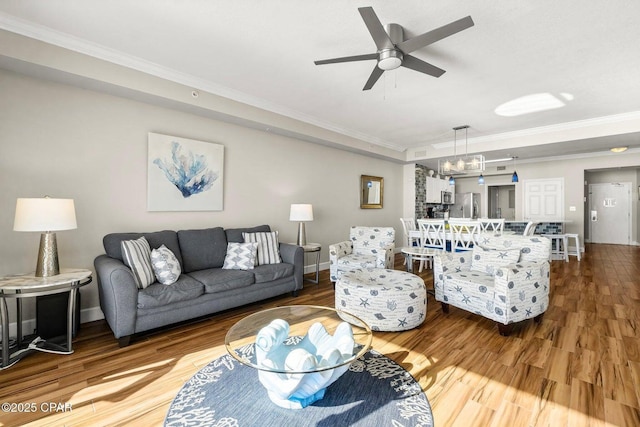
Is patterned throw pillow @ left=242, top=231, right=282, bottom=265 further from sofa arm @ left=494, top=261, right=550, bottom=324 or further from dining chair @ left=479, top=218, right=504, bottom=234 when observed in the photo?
dining chair @ left=479, top=218, right=504, bottom=234

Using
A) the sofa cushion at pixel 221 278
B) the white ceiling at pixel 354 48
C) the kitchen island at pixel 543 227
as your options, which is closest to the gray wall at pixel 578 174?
the kitchen island at pixel 543 227

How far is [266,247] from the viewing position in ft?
13.0

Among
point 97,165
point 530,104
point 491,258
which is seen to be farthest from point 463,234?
point 97,165

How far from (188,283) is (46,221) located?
4.05 ft

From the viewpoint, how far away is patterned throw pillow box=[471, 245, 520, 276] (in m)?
3.28

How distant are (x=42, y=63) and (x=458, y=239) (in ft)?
18.4

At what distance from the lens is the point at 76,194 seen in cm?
305

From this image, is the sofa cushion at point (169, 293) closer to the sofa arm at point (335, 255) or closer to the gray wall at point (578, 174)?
the sofa arm at point (335, 255)

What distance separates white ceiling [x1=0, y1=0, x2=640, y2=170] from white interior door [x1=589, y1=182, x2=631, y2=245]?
563 centimetres

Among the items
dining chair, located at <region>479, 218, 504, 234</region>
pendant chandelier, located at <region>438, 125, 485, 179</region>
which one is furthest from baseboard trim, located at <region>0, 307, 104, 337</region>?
pendant chandelier, located at <region>438, 125, 485, 179</region>

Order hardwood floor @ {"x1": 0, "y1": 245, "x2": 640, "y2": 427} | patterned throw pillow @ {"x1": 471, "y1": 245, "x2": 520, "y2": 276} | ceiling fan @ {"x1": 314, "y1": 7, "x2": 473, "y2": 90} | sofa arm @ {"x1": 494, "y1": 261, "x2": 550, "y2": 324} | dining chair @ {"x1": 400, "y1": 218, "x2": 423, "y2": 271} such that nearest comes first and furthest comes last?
hardwood floor @ {"x1": 0, "y1": 245, "x2": 640, "y2": 427} → ceiling fan @ {"x1": 314, "y1": 7, "x2": 473, "y2": 90} → sofa arm @ {"x1": 494, "y1": 261, "x2": 550, "y2": 324} → patterned throw pillow @ {"x1": 471, "y1": 245, "x2": 520, "y2": 276} → dining chair @ {"x1": 400, "y1": 218, "x2": 423, "y2": 271}

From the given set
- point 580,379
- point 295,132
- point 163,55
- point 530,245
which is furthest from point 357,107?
point 580,379

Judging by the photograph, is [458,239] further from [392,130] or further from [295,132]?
[295,132]

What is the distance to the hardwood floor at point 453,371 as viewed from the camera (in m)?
1.77
